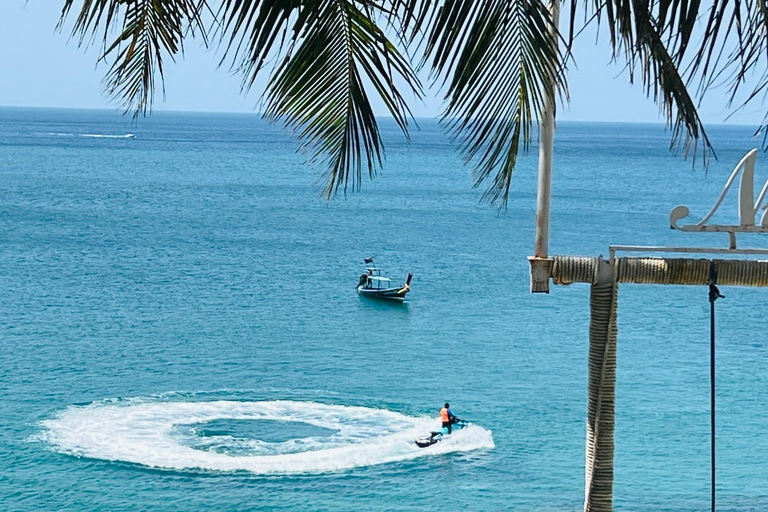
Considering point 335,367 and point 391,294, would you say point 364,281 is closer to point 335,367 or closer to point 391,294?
point 391,294

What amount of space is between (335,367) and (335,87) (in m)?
28.3

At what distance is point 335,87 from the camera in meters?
3.01

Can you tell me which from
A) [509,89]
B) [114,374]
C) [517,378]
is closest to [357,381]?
[517,378]

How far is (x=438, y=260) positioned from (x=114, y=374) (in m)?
21.9

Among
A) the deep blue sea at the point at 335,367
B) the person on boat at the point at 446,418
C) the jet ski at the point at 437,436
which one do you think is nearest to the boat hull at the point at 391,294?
the deep blue sea at the point at 335,367

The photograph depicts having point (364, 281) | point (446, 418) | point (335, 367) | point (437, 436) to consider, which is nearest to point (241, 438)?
point (437, 436)

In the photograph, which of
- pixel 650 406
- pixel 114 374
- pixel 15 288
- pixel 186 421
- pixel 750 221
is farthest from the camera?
pixel 15 288

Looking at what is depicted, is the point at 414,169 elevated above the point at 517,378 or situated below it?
above

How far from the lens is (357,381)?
29.2m

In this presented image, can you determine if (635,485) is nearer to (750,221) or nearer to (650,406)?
(650,406)

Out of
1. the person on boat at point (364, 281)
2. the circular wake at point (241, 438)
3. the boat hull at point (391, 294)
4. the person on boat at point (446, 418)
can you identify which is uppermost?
the person on boat at point (364, 281)

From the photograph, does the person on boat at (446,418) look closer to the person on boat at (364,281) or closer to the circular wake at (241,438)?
the circular wake at (241,438)

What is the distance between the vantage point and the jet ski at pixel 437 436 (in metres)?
22.8

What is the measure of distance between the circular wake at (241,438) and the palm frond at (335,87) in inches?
738
